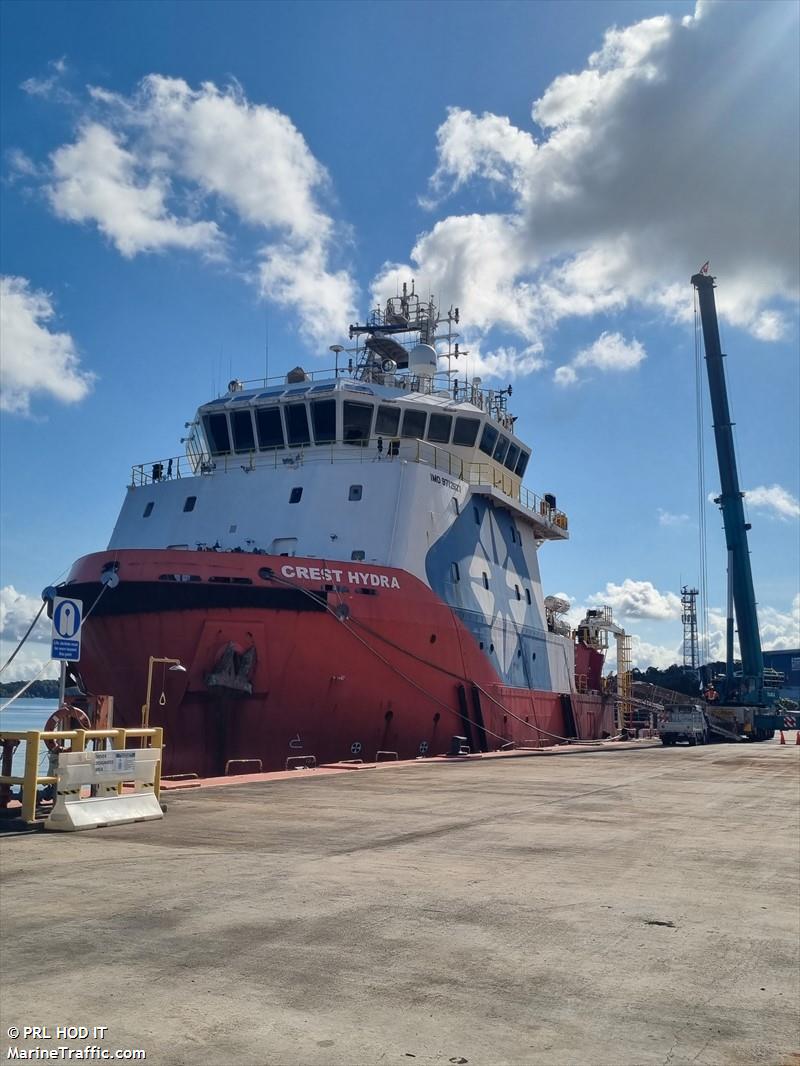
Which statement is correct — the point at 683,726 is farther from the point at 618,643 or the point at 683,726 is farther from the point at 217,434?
the point at 217,434

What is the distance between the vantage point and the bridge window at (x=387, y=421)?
69.6 ft

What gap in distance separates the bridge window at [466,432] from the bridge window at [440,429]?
286mm

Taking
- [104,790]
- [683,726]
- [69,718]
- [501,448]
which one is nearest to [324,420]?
[501,448]

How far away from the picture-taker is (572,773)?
16.8 metres

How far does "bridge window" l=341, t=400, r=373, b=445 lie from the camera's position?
20828 mm

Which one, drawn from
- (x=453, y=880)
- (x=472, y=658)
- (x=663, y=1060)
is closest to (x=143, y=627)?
(x=472, y=658)

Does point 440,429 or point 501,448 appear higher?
point 501,448

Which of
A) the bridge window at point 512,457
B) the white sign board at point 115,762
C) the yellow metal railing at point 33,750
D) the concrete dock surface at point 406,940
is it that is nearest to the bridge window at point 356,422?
the bridge window at point 512,457

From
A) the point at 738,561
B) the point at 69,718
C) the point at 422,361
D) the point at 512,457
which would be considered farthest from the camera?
the point at 738,561

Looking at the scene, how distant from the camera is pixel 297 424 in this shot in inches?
836

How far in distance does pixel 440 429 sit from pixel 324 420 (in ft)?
10.5

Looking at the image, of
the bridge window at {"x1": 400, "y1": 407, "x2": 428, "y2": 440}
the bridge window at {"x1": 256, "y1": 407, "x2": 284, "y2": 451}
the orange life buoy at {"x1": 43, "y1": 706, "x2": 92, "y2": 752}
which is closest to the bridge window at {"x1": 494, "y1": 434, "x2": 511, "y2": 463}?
the bridge window at {"x1": 400, "y1": 407, "x2": 428, "y2": 440}

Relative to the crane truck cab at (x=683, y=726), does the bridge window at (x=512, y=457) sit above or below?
above

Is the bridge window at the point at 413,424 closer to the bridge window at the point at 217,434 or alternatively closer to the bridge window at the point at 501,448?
the bridge window at the point at 501,448
